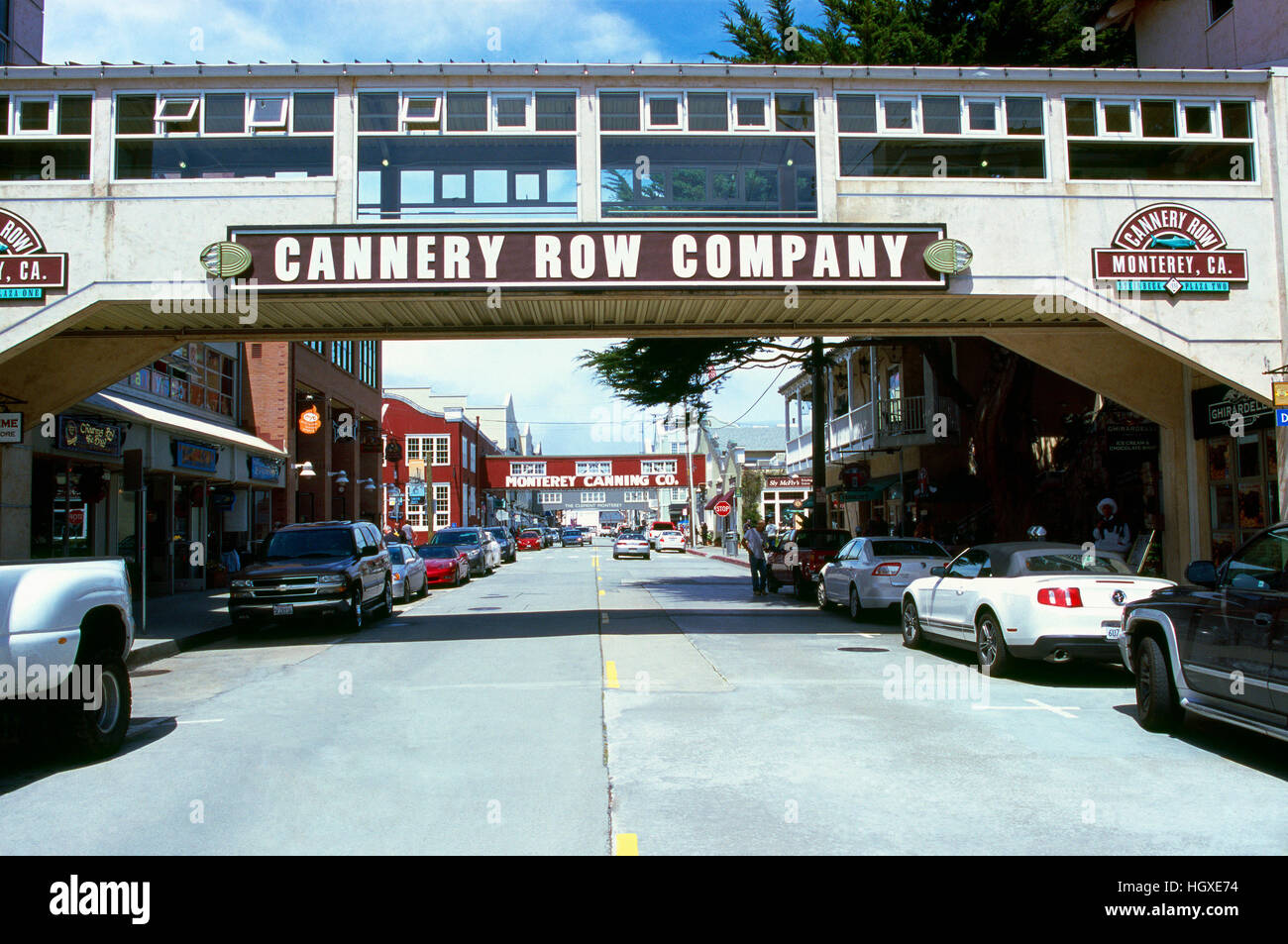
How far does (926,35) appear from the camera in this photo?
21.3 metres

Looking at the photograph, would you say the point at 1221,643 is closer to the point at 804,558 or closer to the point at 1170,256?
the point at 1170,256

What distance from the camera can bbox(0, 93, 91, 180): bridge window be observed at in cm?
1455

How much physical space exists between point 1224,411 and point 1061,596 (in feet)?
24.5

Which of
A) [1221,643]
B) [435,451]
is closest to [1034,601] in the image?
[1221,643]

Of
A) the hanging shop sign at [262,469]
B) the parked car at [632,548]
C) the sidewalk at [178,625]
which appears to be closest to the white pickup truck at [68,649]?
the sidewalk at [178,625]

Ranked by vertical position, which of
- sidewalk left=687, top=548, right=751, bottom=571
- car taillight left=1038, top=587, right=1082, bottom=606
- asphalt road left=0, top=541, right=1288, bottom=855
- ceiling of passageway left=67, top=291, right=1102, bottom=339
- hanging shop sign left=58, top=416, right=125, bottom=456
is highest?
ceiling of passageway left=67, top=291, right=1102, bottom=339

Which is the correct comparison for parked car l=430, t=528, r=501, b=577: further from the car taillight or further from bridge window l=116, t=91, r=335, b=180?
the car taillight

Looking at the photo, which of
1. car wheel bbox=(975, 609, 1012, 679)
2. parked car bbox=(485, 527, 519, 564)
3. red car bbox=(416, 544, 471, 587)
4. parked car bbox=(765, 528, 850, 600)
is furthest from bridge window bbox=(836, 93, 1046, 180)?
parked car bbox=(485, 527, 519, 564)

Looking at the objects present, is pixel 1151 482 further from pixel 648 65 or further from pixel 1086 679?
pixel 648 65

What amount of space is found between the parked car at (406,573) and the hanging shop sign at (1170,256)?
15789mm

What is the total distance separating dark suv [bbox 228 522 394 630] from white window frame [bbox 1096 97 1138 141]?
538 inches

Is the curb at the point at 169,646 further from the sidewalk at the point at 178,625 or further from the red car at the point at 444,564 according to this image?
the red car at the point at 444,564

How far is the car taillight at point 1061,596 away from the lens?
33.8 ft
